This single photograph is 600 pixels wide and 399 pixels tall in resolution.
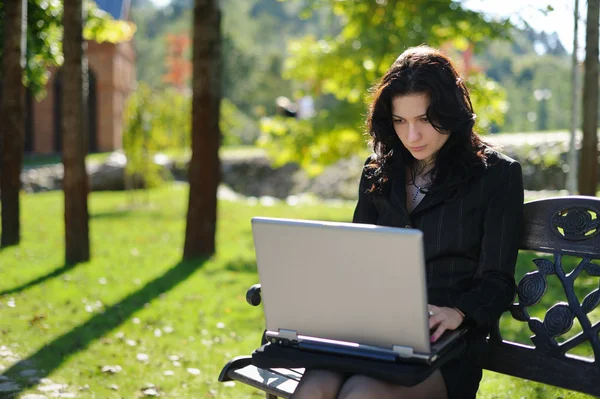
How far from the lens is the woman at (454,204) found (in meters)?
2.62

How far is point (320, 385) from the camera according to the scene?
8.11 ft

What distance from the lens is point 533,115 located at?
137 feet

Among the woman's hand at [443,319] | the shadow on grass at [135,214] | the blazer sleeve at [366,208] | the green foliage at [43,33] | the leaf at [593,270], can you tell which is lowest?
the shadow on grass at [135,214]

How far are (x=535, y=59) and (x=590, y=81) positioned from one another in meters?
40.5

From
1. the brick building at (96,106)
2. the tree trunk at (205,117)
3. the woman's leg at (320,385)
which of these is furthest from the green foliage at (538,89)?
the woman's leg at (320,385)

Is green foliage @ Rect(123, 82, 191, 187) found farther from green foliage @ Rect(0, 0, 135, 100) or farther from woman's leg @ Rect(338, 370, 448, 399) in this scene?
woman's leg @ Rect(338, 370, 448, 399)

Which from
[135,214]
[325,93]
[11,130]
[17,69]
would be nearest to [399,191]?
[17,69]

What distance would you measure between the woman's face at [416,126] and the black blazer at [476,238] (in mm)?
171

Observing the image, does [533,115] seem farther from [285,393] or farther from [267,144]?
[285,393]

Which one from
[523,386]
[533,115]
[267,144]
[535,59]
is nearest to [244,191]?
[267,144]

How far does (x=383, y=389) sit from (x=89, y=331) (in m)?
3.64

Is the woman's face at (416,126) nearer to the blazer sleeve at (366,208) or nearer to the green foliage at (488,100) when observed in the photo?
the blazer sleeve at (366,208)

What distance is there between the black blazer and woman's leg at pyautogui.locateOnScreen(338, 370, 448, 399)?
0.28 metres

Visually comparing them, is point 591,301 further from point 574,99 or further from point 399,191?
point 574,99
